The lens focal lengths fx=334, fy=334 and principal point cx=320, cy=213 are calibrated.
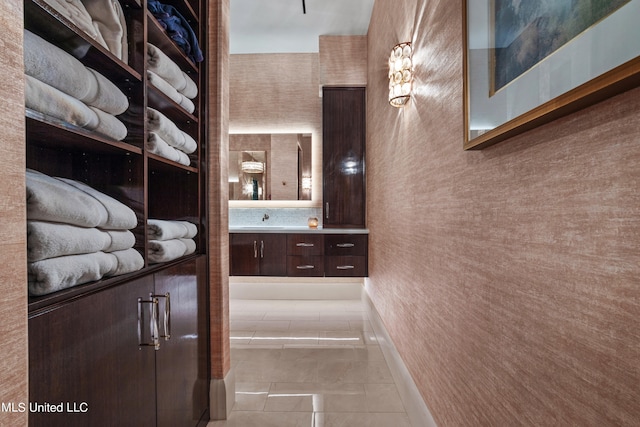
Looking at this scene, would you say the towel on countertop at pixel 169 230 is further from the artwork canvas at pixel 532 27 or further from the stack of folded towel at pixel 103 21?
the artwork canvas at pixel 532 27

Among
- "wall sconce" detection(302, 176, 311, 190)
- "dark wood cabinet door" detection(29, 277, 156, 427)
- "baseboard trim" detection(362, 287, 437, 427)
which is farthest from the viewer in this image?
"wall sconce" detection(302, 176, 311, 190)

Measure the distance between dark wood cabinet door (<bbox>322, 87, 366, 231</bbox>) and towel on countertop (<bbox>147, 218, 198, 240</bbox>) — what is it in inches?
88.4

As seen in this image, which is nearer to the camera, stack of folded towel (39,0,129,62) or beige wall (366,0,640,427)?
beige wall (366,0,640,427)

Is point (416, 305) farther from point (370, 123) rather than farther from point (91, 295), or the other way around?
point (370, 123)

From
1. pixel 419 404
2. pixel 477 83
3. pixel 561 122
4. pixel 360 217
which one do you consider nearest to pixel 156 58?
pixel 477 83

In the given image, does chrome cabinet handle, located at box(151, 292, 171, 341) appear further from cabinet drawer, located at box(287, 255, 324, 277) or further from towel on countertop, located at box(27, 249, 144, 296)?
cabinet drawer, located at box(287, 255, 324, 277)

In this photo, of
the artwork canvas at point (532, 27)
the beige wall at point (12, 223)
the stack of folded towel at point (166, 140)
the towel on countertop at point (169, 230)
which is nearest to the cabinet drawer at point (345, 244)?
the towel on countertop at point (169, 230)

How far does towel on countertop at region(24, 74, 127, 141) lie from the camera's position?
72 centimetres

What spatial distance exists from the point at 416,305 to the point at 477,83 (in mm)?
1094

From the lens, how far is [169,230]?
1313 millimetres

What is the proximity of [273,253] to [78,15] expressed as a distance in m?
2.69

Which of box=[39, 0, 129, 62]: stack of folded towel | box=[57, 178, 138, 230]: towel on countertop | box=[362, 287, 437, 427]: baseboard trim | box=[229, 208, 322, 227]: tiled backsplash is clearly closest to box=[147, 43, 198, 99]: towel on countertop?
box=[39, 0, 129, 62]: stack of folded towel

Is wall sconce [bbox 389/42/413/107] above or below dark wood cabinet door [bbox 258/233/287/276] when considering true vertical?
above

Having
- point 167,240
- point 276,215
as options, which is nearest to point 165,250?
point 167,240
